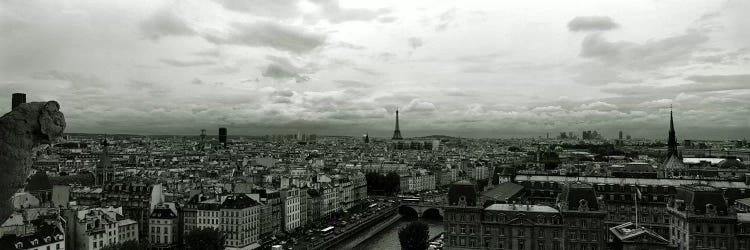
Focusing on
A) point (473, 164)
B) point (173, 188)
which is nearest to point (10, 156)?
point (173, 188)

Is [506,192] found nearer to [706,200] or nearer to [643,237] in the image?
[643,237]

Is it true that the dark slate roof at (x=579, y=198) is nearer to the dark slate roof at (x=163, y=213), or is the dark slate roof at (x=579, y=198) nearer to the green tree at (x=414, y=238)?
the green tree at (x=414, y=238)

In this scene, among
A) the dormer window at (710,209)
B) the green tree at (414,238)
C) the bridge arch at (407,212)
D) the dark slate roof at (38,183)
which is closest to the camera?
the dormer window at (710,209)

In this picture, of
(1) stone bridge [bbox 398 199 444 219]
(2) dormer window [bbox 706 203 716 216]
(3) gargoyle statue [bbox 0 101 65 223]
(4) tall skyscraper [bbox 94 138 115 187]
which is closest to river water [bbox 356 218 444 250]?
(1) stone bridge [bbox 398 199 444 219]

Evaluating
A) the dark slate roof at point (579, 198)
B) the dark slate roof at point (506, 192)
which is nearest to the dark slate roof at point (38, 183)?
the dark slate roof at point (506, 192)

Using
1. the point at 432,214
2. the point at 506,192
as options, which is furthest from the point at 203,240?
the point at 432,214

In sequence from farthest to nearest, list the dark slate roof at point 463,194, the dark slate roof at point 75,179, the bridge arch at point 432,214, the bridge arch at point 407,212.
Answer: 1. the bridge arch at point 407,212
2. the bridge arch at point 432,214
3. the dark slate roof at point 75,179
4. the dark slate roof at point 463,194
